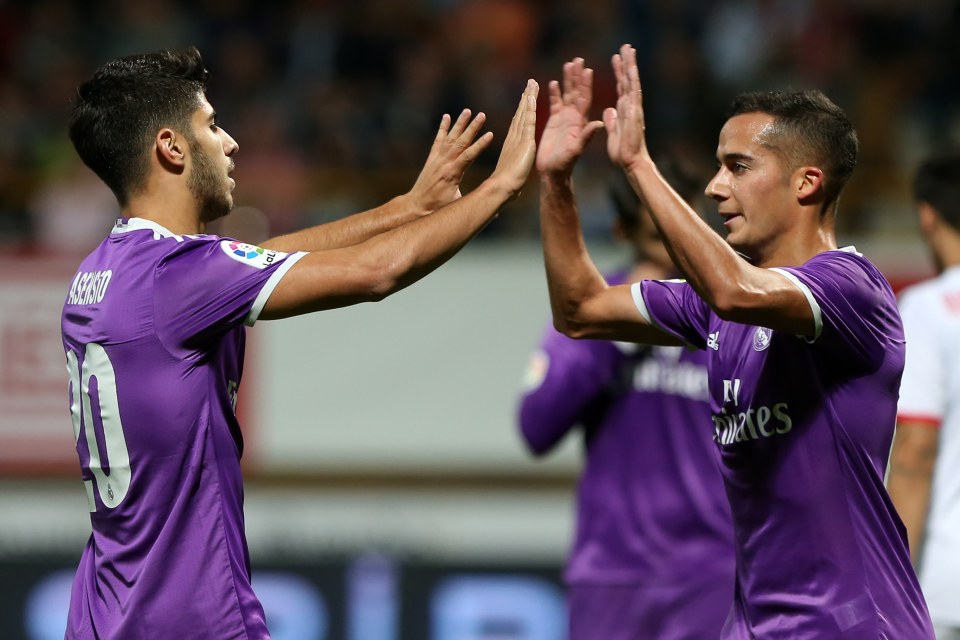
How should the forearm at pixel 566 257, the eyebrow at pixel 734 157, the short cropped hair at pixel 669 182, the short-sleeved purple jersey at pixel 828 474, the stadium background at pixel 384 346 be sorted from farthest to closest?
the stadium background at pixel 384 346 < the short cropped hair at pixel 669 182 < the forearm at pixel 566 257 < the eyebrow at pixel 734 157 < the short-sleeved purple jersey at pixel 828 474

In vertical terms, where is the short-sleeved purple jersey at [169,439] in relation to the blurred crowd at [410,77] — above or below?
below

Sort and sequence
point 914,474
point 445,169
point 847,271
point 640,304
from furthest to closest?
1. point 914,474
2. point 445,169
3. point 640,304
4. point 847,271

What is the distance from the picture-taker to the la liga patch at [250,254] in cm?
350

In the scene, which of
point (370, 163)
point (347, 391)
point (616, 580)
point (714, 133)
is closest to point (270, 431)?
point (347, 391)

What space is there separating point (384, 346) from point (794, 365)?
5.69m

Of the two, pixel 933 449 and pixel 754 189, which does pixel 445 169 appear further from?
pixel 933 449

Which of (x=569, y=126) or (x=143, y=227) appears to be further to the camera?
(x=569, y=126)

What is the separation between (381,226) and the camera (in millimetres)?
4133

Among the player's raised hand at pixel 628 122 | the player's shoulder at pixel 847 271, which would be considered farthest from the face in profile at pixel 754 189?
the player's raised hand at pixel 628 122

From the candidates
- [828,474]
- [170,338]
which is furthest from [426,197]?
[828,474]

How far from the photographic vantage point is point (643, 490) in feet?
16.9

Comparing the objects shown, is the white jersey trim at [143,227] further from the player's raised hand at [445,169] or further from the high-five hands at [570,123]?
the high-five hands at [570,123]

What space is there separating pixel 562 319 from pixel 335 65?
6539 mm

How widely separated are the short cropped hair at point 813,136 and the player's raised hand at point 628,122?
0.40m
